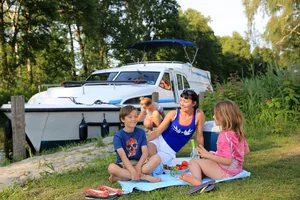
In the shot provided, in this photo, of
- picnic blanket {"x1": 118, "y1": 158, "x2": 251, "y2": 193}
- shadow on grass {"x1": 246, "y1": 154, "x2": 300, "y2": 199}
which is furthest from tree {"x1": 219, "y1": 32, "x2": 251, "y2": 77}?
picnic blanket {"x1": 118, "y1": 158, "x2": 251, "y2": 193}

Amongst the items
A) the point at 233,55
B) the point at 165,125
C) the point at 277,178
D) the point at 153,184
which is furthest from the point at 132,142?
the point at 233,55

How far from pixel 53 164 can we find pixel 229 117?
11.3ft

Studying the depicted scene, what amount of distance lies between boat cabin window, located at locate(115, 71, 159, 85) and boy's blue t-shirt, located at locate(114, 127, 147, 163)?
609 centimetres

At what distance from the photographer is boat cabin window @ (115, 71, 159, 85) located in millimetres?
10719

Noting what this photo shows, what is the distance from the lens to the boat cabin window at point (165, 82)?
10.7m

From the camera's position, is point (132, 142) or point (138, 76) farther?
point (138, 76)

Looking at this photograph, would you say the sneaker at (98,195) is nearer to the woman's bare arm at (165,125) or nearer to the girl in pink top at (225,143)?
the girl in pink top at (225,143)

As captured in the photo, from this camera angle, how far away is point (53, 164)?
6.34 metres

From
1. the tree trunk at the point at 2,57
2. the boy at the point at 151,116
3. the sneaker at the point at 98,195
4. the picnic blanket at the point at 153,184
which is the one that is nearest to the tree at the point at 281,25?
the tree trunk at the point at 2,57

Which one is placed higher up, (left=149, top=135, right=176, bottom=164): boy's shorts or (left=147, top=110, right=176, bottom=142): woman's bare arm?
(left=147, top=110, right=176, bottom=142): woman's bare arm

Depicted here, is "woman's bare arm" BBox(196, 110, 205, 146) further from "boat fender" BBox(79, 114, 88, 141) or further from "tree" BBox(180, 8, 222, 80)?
"tree" BBox(180, 8, 222, 80)

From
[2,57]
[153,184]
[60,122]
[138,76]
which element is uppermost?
[2,57]

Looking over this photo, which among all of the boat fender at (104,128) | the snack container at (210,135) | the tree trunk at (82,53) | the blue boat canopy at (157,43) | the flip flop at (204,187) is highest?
the tree trunk at (82,53)

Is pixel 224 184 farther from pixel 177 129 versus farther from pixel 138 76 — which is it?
pixel 138 76
